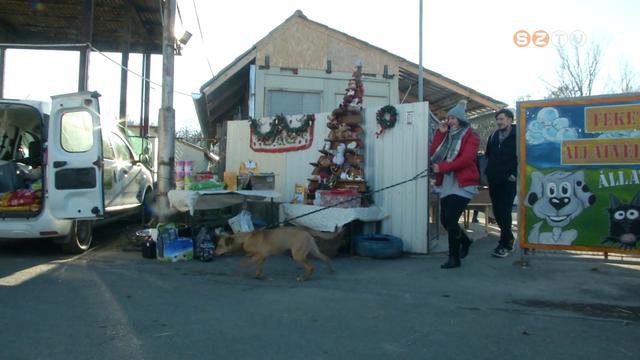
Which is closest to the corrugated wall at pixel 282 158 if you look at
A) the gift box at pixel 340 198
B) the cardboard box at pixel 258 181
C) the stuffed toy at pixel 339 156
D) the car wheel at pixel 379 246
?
the cardboard box at pixel 258 181

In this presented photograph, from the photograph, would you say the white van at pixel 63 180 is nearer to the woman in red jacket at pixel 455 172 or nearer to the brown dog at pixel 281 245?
the brown dog at pixel 281 245

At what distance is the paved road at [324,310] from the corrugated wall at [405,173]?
2.60 feet

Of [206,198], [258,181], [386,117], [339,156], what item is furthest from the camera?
[258,181]

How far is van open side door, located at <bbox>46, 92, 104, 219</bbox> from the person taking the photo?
21.1 ft

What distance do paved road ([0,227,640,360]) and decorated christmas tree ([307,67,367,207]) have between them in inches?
50.1

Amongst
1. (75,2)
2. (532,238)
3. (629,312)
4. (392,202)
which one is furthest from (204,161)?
(629,312)

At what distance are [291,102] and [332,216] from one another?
5.26m

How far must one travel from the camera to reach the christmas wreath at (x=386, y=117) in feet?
23.9

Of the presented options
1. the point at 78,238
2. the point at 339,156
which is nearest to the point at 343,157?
the point at 339,156

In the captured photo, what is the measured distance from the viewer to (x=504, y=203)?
6500mm

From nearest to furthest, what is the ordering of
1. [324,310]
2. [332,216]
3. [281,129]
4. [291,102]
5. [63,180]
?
[324,310], [63,180], [332,216], [281,129], [291,102]

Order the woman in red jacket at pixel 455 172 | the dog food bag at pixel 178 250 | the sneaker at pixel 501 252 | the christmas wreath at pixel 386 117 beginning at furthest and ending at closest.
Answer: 1. the christmas wreath at pixel 386 117
2. the dog food bag at pixel 178 250
3. the sneaker at pixel 501 252
4. the woman in red jacket at pixel 455 172

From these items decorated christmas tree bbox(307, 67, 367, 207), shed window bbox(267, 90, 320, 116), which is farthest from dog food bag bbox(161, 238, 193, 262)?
shed window bbox(267, 90, 320, 116)

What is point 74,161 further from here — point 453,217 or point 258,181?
point 453,217
